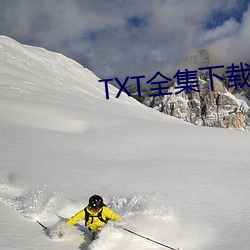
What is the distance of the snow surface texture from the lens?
5.20 m

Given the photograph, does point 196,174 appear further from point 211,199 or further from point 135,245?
point 135,245

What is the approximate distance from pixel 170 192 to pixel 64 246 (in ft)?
10.3

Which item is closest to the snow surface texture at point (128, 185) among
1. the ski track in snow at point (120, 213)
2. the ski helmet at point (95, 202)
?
the ski track in snow at point (120, 213)

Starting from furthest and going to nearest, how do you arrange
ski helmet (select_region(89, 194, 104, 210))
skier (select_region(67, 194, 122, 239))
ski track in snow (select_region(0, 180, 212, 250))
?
skier (select_region(67, 194, 122, 239)) < ski helmet (select_region(89, 194, 104, 210)) < ski track in snow (select_region(0, 180, 212, 250))

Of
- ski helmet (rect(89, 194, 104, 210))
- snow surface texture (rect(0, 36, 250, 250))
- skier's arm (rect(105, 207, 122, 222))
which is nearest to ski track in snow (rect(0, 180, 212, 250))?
snow surface texture (rect(0, 36, 250, 250))

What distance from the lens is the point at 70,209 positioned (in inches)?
262

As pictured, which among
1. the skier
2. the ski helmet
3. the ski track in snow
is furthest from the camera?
the skier

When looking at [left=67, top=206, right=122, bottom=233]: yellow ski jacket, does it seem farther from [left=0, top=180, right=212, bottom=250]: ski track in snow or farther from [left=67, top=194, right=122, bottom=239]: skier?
[left=0, top=180, right=212, bottom=250]: ski track in snow

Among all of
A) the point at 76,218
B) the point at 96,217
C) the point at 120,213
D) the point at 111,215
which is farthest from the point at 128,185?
the point at 76,218

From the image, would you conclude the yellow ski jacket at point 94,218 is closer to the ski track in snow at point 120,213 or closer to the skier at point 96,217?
the skier at point 96,217

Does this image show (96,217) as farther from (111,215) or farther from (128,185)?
(128,185)

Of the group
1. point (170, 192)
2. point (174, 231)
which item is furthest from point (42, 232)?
point (170, 192)

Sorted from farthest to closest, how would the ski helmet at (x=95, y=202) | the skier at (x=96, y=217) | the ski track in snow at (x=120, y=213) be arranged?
1. the skier at (x=96, y=217)
2. the ski helmet at (x=95, y=202)
3. the ski track in snow at (x=120, y=213)

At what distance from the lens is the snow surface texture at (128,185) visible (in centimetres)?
520
